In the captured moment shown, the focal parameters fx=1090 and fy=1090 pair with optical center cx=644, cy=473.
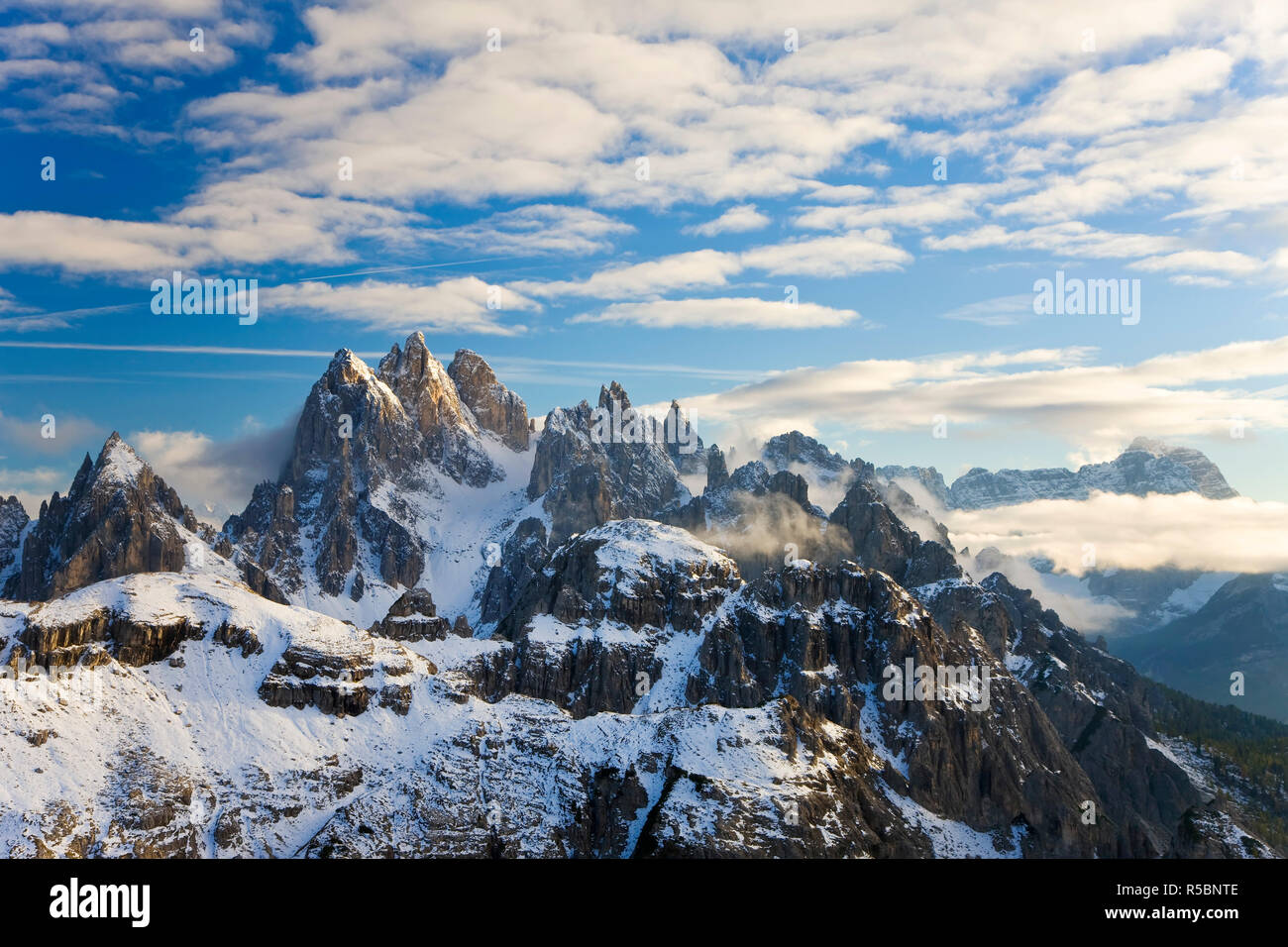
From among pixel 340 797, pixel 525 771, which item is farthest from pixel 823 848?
pixel 340 797

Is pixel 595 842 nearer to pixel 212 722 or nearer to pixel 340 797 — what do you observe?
pixel 340 797

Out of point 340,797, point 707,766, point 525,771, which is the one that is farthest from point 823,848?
point 340,797

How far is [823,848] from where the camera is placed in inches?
7259
